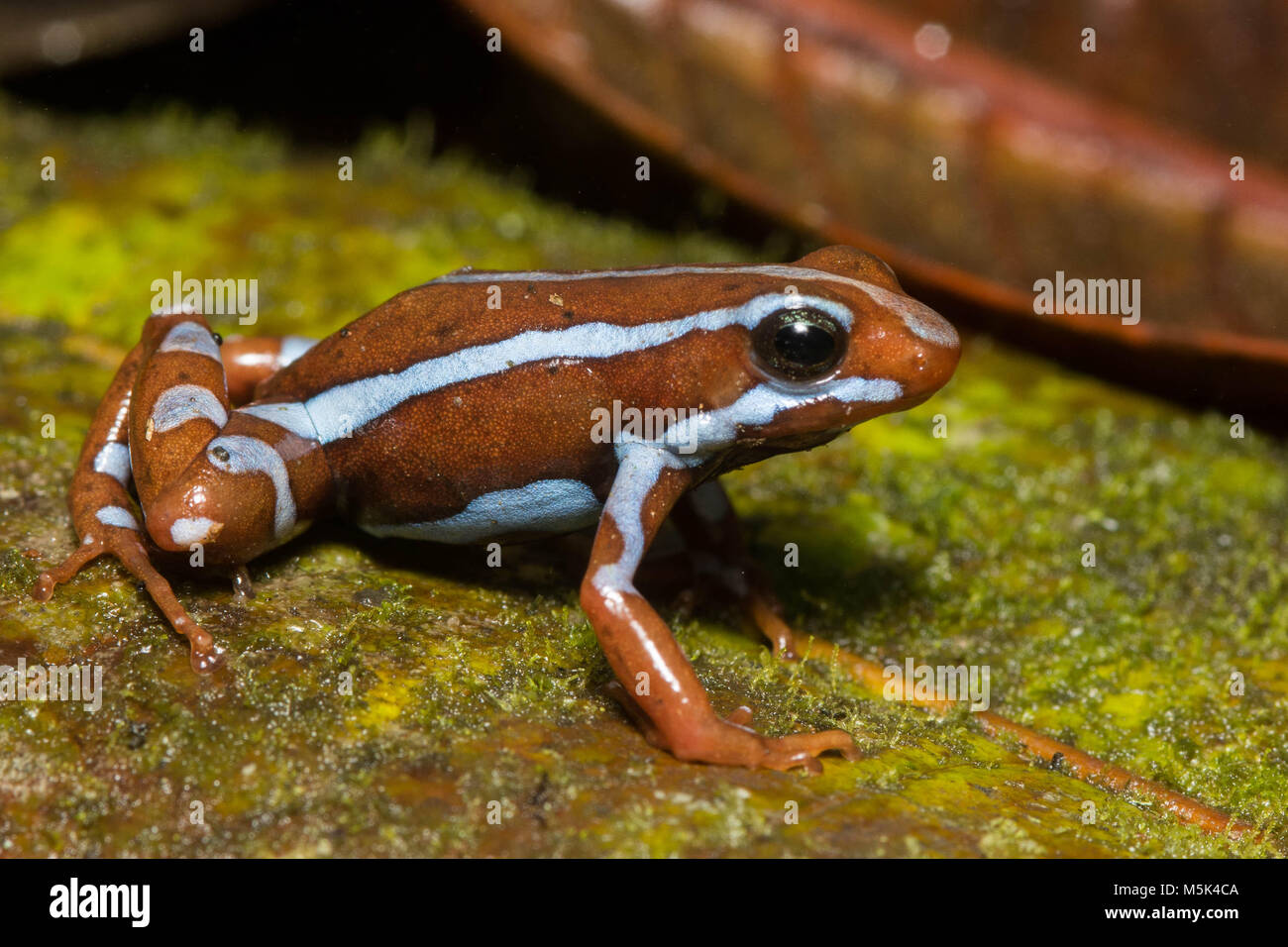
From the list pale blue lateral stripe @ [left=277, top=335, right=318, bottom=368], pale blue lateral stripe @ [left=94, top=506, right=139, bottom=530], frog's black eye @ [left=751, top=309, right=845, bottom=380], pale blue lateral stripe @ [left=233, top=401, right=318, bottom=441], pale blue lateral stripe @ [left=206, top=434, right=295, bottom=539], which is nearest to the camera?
frog's black eye @ [left=751, top=309, right=845, bottom=380]

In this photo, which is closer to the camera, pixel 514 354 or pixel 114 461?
pixel 514 354

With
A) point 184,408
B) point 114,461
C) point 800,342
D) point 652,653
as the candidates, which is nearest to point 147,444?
point 184,408

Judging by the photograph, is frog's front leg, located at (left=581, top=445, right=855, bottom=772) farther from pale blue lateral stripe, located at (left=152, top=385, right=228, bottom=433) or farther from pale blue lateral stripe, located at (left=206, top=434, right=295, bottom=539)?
pale blue lateral stripe, located at (left=152, top=385, right=228, bottom=433)

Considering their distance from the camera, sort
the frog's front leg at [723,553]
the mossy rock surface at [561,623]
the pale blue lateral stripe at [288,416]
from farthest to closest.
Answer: the frog's front leg at [723,553] → the pale blue lateral stripe at [288,416] → the mossy rock surface at [561,623]

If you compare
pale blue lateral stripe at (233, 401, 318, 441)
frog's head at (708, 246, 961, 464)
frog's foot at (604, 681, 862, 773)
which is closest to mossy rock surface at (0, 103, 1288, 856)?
frog's foot at (604, 681, 862, 773)

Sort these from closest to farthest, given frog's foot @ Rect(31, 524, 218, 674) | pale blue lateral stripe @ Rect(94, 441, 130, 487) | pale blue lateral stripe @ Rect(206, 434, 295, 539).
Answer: frog's foot @ Rect(31, 524, 218, 674), pale blue lateral stripe @ Rect(206, 434, 295, 539), pale blue lateral stripe @ Rect(94, 441, 130, 487)

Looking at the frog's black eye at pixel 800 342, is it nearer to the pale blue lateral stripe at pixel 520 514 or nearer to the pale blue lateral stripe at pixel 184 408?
the pale blue lateral stripe at pixel 520 514

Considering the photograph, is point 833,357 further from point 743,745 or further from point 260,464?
point 260,464

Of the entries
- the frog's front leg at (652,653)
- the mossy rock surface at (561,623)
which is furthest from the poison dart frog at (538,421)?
the mossy rock surface at (561,623)
